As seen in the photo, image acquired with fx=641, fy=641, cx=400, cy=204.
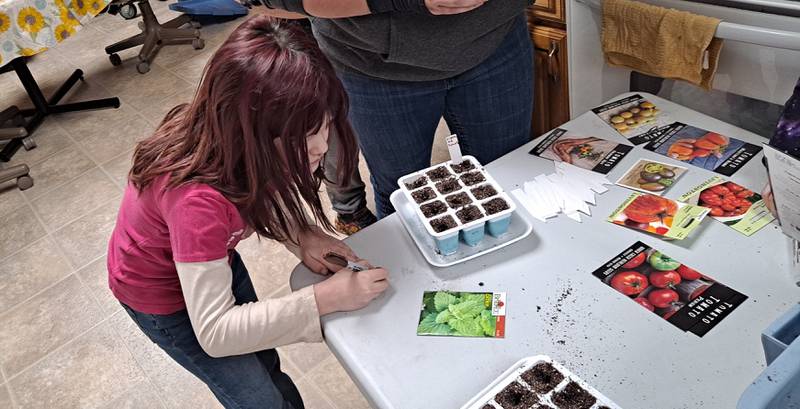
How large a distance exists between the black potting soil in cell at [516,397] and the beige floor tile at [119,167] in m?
2.53

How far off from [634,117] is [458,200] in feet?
1.56

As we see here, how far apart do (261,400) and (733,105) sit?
1.24 m

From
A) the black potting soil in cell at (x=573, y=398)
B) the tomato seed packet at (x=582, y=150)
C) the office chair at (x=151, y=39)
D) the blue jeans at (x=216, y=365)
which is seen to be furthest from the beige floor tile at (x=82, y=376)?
the office chair at (x=151, y=39)

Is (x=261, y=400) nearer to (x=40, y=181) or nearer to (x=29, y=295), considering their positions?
(x=29, y=295)

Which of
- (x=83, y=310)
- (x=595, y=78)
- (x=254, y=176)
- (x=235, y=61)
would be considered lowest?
(x=83, y=310)

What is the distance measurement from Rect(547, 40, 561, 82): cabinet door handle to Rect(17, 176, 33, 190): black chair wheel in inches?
98.4

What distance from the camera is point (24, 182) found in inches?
120

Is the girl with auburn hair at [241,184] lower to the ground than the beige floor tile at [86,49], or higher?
higher

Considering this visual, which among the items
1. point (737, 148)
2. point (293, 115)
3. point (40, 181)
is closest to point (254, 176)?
point (293, 115)

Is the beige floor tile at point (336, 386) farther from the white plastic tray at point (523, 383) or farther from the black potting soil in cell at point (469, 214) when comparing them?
the white plastic tray at point (523, 383)

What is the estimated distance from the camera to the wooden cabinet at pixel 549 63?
182cm

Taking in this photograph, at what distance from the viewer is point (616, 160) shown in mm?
1264

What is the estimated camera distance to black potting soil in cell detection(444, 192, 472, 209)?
116 centimetres

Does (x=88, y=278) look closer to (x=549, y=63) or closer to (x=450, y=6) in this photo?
(x=549, y=63)
